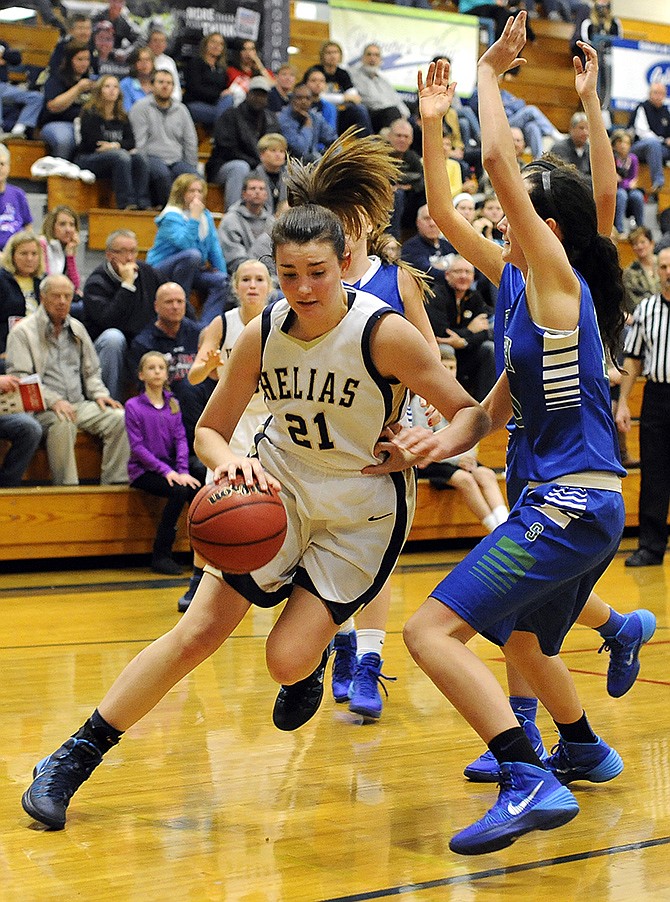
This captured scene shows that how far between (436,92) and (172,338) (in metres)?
5.00

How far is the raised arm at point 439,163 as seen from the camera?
10.8 feet

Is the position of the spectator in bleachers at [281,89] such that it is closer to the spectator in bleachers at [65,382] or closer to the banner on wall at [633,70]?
the banner on wall at [633,70]

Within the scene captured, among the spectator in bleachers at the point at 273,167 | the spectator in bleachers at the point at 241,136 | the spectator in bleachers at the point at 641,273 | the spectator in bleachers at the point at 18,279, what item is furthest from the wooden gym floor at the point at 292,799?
the spectator in bleachers at the point at 241,136

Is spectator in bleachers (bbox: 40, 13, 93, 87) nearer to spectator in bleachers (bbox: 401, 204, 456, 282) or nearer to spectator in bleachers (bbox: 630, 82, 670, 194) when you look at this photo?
spectator in bleachers (bbox: 401, 204, 456, 282)

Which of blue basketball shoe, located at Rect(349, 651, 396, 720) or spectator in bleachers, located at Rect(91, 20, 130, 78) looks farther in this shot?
spectator in bleachers, located at Rect(91, 20, 130, 78)

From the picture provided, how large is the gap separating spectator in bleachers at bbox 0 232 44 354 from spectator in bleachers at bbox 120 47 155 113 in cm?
322

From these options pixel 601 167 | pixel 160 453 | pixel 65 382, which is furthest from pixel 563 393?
pixel 65 382

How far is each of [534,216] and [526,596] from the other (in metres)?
0.90

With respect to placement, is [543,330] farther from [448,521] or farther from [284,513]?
[448,521]

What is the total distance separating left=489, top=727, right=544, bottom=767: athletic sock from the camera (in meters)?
2.84

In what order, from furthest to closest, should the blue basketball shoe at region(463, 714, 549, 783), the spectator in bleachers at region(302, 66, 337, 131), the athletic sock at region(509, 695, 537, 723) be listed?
the spectator in bleachers at region(302, 66, 337, 131), the athletic sock at region(509, 695, 537, 723), the blue basketball shoe at region(463, 714, 549, 783)

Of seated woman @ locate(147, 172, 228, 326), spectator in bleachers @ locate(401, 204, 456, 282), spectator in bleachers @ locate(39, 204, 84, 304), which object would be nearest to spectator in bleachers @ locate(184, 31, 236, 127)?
seated woman @ locate(147, 172, 228, 326)

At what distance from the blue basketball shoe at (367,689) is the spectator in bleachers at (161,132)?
6.83 metres

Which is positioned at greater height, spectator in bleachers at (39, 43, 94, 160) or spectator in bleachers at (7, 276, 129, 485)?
spectator in bleachers at (39, 43, 94, 160)
